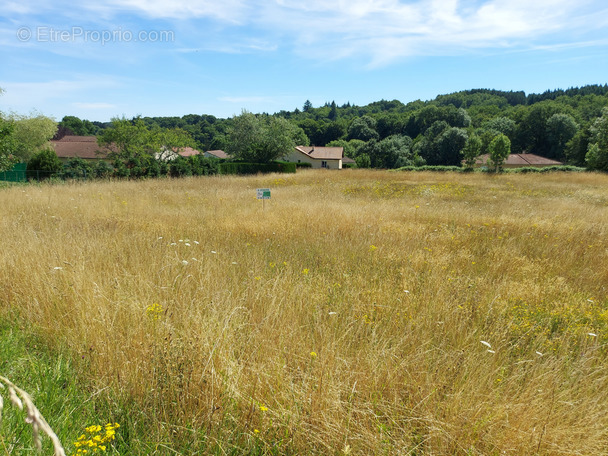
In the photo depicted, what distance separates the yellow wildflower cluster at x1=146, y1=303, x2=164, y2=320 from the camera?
3131 mm

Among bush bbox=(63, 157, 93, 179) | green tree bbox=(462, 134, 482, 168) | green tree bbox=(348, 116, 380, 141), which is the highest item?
green tree bbox=(348, 116, 380, 141)

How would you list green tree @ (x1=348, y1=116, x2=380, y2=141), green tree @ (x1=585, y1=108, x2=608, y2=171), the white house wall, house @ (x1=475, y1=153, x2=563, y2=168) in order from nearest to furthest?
green tree @ (x1=585, y1=108, x2=608, y2=171) < house @ (x1=475, y1=153, x2=563, y2=168) < the white house wall < green tree @ (x1=348, y1=116, x2=380, y2=141)

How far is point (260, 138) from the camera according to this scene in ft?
134

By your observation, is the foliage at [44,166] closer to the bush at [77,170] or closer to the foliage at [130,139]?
the bush at [77,170]

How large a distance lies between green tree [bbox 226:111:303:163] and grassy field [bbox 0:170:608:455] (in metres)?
33.8

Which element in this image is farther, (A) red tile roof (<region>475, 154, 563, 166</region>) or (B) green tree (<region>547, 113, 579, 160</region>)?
(B) green tree (<region>547, 113, 579, 160</region>)

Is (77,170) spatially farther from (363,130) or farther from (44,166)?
(363,130)

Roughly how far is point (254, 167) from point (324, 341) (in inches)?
A: 1345

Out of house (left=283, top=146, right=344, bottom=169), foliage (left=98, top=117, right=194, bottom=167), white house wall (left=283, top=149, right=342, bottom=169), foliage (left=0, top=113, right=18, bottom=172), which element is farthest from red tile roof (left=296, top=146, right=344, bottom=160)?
foliage (left=0, top=113, right=18, bottom=172)

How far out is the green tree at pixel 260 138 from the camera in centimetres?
3922

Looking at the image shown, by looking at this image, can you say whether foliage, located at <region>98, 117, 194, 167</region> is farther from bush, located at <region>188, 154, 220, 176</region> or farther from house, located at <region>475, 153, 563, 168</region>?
house, located at <region>475, 153, 563, 168</region>

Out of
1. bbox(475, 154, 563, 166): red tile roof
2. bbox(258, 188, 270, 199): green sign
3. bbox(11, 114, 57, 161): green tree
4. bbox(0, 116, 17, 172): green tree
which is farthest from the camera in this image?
bbox(475, 154, 563, 166): red tile roof

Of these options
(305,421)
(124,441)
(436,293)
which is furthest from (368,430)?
(436,293)

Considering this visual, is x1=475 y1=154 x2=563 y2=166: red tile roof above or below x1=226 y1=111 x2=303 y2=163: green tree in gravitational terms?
below
